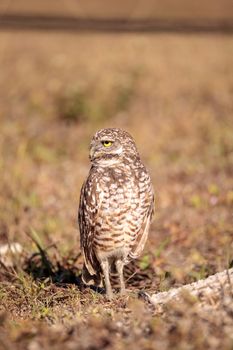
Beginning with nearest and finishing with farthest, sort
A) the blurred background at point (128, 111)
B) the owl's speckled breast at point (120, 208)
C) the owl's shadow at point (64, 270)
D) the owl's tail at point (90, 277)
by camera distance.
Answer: the owl's speckled breast at point (120, 208) → the owl's tail at point (90, 277) → the owl's shadow at point (64, 270) → the blurred background at point (128, 111)

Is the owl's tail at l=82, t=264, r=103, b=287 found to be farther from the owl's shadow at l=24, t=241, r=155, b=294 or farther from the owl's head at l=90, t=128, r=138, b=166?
the owl's head at l=90, t=128, r=138, b=166

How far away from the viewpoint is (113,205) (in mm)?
4891

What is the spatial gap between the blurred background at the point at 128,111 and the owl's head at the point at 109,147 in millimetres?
1113

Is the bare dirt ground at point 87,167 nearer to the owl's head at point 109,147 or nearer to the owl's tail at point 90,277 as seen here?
the owl's tail at point 90,277

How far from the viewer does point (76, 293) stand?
4840 millimetres

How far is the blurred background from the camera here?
727 centimetres

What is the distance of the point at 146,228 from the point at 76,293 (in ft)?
2.35

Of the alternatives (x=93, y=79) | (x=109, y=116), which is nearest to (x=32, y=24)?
(x=93, y=79)

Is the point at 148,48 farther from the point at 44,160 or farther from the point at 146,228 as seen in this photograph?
the point at 146,228

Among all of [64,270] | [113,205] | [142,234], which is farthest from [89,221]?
[64,270]

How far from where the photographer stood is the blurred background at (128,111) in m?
7.27

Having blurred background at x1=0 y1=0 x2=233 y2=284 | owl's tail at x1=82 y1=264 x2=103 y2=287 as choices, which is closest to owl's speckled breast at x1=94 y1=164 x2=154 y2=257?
owl's tail at x1=82 y1=264 x2=103 y2=287

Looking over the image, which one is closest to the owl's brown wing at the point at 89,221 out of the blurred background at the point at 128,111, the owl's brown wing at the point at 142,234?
the owl's brown wing at the point at 142,234

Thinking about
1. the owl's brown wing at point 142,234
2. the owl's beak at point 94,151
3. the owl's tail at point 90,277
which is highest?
the owl's beak at point 94,151
